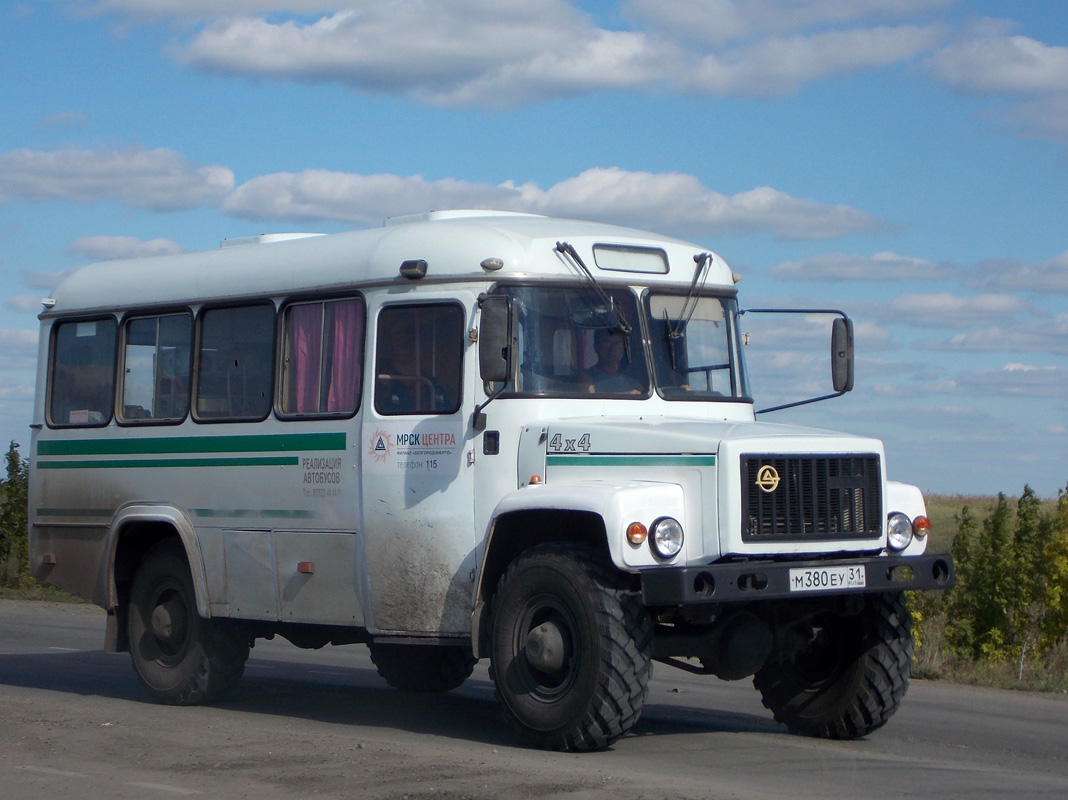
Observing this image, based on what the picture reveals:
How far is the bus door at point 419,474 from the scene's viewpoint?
29.9ft

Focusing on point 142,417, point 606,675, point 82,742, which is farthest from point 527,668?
point 142,417

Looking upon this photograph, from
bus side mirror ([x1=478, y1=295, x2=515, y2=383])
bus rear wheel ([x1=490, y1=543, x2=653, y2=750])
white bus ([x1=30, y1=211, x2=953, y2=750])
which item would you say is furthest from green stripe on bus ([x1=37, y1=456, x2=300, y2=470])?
bus rear wheel ([x1=490, y1=543, x2=653, y2=750])

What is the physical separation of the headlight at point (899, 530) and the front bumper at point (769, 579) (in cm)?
19

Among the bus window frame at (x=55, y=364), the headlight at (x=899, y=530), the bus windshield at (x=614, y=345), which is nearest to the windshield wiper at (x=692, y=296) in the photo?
the bus windshield at (x=614, y=345)

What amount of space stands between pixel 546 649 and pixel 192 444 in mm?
3705

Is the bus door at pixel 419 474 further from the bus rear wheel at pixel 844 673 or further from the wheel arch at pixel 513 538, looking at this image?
the bus rear wheel at pixel 844 673

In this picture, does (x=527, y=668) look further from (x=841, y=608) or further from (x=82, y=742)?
(x=82, y=742)

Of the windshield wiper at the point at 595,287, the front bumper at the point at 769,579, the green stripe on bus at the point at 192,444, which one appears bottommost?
the front bumper at the point at 769,579

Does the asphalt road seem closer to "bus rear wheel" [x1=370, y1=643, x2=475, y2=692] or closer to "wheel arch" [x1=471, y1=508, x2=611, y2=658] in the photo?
"bus rear wheel" [x1=370, y1=643, x2=475, y2=692]

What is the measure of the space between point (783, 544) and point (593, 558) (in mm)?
1080

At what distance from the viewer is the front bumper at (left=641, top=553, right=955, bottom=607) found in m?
7.84

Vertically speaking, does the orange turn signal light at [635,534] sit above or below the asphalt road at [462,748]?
above

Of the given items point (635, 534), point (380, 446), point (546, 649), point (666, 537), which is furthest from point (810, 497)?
point (380, 446)

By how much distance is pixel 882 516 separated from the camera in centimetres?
880
